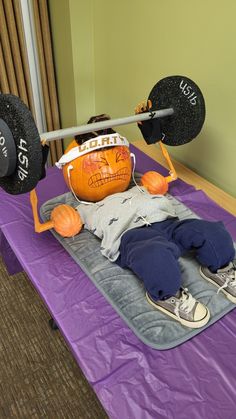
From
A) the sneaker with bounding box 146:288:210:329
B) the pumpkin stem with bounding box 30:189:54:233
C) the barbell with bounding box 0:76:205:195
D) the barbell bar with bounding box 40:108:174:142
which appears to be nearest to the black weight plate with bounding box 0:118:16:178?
the barbell with bounding box 0:76:205:195

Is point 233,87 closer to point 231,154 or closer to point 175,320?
point 231,154

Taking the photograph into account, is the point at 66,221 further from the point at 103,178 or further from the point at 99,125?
the point at 99,125

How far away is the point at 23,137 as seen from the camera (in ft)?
3.04

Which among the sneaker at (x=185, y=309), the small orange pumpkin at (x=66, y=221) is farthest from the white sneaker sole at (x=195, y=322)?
the small orange pumpkin at (x=66, y=221)

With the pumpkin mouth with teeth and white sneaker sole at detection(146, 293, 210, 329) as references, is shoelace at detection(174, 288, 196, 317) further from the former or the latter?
the pumpkin mouth with teeth

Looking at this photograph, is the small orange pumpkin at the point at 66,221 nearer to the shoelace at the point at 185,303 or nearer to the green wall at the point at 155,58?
the shoelace at the point at 185,303

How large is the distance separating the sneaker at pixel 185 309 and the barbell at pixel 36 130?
0.53 metres

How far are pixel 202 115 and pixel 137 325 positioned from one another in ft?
2.70

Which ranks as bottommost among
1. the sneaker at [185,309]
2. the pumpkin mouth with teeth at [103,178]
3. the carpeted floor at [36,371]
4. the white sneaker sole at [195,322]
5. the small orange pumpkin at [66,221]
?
the carpeted floor at [36,371]

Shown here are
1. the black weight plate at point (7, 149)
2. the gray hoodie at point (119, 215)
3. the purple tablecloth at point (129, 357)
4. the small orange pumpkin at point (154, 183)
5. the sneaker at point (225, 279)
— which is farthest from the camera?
the small orange pumpkin at point (154, 183)

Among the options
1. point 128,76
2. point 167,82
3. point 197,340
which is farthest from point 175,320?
point 128,76

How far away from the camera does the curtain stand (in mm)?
1898

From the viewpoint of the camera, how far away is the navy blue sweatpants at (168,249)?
0.98m

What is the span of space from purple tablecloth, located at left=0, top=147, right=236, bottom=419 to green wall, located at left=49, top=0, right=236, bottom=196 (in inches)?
32.0
